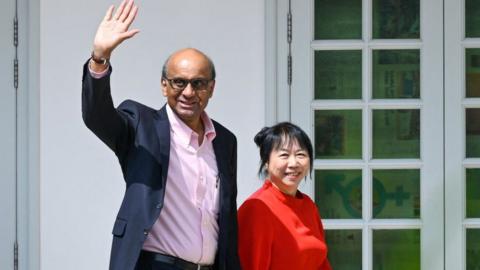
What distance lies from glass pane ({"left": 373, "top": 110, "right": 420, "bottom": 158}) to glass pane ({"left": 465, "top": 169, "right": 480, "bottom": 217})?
30cm

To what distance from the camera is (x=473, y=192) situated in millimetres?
5672

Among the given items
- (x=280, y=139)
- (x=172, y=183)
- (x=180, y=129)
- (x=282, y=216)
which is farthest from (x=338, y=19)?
(x=172, y=183)

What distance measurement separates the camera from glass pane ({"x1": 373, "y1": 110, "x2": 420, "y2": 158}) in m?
5.65

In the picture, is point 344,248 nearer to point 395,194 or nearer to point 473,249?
point 395,194

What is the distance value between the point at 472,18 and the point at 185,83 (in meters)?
2.44

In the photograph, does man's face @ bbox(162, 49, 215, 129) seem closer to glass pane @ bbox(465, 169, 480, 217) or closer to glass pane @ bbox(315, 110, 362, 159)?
glass pane @ bbox(315, 110, 362, 159)

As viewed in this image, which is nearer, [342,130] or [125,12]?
[125,12]

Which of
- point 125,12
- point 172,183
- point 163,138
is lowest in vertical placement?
point 172,183

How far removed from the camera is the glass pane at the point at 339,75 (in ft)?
18.5

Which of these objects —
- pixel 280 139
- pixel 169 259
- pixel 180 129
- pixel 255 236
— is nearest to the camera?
pixel 169 259

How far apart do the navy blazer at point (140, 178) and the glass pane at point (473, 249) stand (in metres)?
2.19

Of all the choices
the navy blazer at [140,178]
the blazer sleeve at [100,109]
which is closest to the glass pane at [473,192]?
the navy blazer at [140,178]

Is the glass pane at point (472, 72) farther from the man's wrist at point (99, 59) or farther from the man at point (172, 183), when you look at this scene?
A: the man's wrist at point (99, 59)
